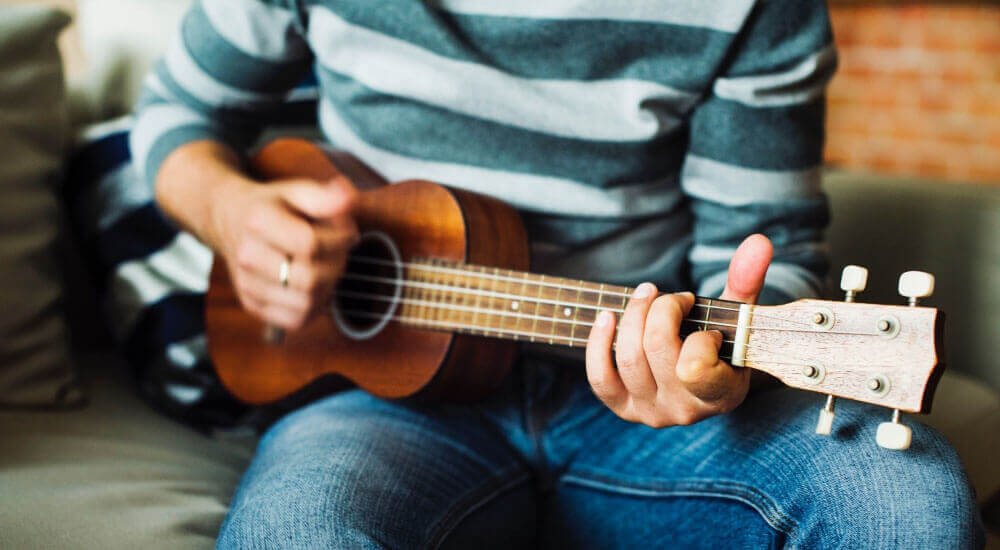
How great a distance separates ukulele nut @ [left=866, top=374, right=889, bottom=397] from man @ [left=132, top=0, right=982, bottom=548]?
87mm

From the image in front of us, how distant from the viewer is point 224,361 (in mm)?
909

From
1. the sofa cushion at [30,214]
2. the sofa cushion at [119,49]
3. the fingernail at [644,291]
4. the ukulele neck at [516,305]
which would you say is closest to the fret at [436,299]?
the ukulele neck at [516,305]

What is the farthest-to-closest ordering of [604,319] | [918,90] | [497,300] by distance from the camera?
1. [918,90]
2. [497,300]
3. [604,319]

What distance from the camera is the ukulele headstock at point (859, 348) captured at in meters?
0.49

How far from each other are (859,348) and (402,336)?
430 mm

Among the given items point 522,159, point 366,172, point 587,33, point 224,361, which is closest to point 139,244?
point 224,361

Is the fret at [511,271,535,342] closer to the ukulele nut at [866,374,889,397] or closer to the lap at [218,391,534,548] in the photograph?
the lap at [218,391,534,548]

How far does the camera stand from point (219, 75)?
94cm

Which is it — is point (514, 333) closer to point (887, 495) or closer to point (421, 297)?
point (421, 297)

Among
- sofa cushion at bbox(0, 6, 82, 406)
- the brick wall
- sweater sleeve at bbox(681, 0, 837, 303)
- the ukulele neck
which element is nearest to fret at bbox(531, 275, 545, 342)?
the ukulele neck

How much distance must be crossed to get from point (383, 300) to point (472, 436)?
17 centimetres

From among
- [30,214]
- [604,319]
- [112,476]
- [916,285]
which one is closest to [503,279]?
[604,319]

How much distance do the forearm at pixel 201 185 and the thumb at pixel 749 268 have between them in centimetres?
53

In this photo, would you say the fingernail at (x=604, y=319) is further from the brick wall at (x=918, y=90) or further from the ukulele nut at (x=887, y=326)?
the brick wall at (x=918, y=90)
